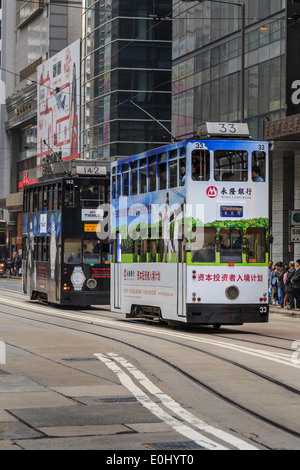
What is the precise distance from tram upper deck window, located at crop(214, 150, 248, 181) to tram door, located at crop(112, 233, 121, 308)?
18.2 ft

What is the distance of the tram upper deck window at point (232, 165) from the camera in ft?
74.7

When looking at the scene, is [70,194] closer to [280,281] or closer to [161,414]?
[280,281]

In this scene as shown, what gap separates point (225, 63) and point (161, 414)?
39551 millimetres

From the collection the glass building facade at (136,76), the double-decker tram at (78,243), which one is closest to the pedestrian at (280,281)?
the double-decker tram at (78,243)

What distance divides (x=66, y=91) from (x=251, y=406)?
70740 millimetres

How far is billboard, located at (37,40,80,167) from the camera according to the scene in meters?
78.0

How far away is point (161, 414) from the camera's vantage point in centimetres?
1096

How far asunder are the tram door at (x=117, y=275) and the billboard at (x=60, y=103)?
47260 millimetres

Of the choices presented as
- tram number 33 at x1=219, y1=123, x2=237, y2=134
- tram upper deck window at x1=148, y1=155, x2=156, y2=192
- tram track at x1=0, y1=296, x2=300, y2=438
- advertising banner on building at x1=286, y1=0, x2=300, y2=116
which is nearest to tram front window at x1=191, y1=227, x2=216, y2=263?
tram track at x1=0, y1=296, x2=300, y2=438

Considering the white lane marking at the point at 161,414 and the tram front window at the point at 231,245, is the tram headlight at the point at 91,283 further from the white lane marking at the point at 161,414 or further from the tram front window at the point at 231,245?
the white lane marking at the point at 161,414

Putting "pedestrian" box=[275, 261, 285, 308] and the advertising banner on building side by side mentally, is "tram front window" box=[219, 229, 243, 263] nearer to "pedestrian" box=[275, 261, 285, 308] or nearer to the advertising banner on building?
"pedestrian" box=[275, 261, 285, 308]

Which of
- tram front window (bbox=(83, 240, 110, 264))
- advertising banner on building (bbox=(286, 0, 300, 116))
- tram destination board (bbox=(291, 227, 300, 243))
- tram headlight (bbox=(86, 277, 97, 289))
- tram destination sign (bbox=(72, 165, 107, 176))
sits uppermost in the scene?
advertising banner on building (bbox=(286, 0, 300, 116))

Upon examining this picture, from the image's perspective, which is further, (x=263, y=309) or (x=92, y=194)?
(x=92, y=194)

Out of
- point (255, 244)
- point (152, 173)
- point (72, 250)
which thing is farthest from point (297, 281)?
point (255, 244)
